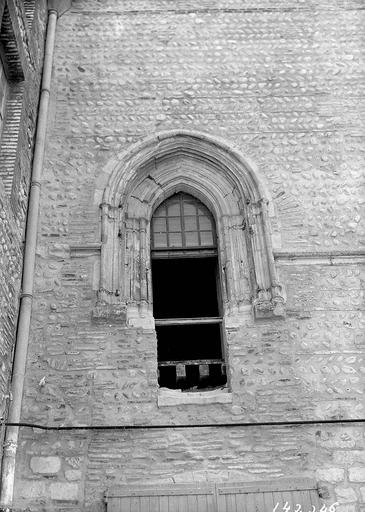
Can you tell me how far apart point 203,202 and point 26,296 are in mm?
2812

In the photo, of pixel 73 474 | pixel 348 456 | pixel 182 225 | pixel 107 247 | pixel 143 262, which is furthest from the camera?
pixel 182 225

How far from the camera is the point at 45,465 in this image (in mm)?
6844

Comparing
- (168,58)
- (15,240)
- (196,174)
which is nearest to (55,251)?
(15,240)

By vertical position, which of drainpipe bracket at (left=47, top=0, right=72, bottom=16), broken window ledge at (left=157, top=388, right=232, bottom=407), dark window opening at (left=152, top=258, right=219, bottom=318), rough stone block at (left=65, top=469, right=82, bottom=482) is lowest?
rough stone block at (left=65, top=469, right=82, bottom=482)

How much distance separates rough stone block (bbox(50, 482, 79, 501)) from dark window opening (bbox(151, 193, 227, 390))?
1.70 meters

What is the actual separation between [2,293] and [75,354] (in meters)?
1.08

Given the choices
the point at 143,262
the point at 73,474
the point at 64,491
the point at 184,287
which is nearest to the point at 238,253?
the point at 143,262

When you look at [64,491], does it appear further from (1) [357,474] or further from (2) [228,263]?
(2) [228,263]

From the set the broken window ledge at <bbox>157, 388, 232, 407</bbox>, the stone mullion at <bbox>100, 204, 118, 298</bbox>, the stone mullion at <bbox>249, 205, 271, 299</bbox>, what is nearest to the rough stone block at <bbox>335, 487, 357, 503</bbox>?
the broken window ledge at <bbox>157, 388, 232, 407</bbox>

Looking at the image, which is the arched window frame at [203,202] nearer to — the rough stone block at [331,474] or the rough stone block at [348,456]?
the rough stone block at [348,456]

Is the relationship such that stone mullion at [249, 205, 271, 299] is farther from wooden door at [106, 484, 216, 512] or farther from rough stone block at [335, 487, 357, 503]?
wooden door at [106, 484, 216, 512]

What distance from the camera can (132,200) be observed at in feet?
29.4

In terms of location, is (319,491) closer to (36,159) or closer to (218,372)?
(218,372)

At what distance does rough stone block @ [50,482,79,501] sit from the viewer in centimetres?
668
